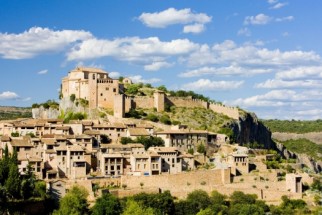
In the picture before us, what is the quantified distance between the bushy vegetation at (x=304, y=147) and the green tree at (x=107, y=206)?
81.6 m

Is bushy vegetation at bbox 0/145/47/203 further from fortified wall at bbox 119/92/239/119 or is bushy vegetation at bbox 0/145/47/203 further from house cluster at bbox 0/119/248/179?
fortified wall at bbox 119/92/239/119

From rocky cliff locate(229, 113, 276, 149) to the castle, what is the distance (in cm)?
1074

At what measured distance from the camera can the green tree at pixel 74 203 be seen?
143 ft

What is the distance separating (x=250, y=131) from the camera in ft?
270

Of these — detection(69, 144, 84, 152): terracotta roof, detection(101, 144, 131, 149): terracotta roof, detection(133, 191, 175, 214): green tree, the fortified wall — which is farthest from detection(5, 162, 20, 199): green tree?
the fortified wall

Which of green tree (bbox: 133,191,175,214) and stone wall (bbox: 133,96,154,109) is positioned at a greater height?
stone wall (bbox: 133,96,154,109)

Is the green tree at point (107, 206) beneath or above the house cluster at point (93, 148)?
beneath

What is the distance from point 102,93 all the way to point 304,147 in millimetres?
71724

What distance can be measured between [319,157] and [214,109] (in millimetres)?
47863

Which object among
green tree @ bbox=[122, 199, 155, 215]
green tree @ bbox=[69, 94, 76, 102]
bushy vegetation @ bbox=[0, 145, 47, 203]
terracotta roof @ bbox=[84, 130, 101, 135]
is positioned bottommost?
green tree @ bbox=[122, 199, 155, 215]

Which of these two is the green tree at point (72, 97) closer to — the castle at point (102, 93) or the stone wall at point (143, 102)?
the castle at point (102, 93)

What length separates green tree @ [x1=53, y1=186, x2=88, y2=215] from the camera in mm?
43500

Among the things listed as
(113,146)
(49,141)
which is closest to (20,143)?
(49,141)

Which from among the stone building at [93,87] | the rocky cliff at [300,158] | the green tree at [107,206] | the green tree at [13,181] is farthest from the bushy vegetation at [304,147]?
the green tree at [13,181]
